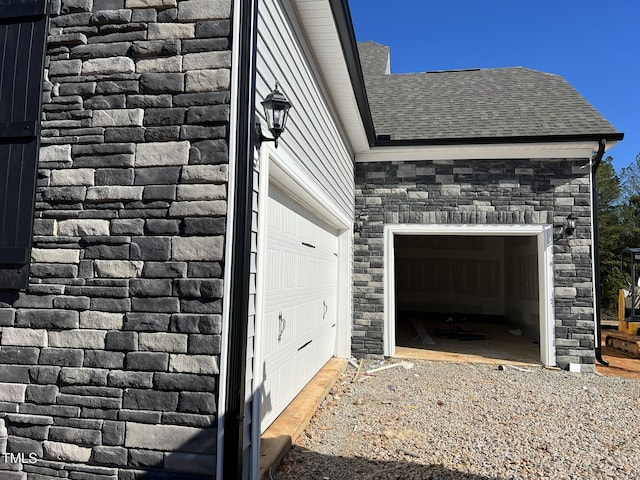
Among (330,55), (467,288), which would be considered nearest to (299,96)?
(330,55)

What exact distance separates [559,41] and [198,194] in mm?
9071

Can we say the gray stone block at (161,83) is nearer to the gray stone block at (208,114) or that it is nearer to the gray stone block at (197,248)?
the gray stone block at (208,114)

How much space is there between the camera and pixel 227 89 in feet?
8.45

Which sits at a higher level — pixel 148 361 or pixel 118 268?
pixel 118 268

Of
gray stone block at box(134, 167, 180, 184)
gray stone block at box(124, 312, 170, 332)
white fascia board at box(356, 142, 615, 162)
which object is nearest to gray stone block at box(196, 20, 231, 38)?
gray stone block at box(134, 167, 180, 184)

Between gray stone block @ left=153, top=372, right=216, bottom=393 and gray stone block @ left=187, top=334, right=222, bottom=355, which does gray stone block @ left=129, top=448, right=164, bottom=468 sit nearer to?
gray stone block @ left=153, top=372, right=216, bottom=393

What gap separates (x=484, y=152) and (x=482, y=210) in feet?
3.31

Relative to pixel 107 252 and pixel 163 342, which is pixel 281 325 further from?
pixel 107 252

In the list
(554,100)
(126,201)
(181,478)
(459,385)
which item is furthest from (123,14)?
(554,100)

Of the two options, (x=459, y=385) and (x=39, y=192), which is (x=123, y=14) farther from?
(x=459, y=385)

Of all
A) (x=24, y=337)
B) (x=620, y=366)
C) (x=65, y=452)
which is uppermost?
(x=24, y=337)

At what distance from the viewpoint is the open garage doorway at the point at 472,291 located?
23.7 feet

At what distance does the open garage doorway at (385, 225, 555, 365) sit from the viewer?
722 cm

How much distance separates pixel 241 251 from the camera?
2551 mm
